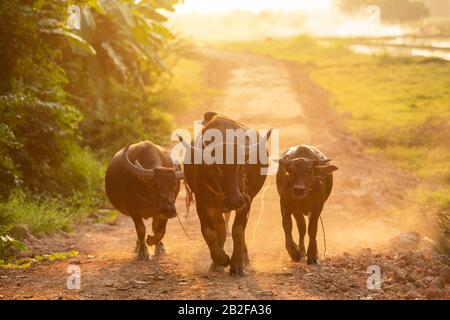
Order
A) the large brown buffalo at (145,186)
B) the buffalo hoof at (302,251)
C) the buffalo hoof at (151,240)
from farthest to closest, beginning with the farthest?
the buffalo hoof at (302,251) → the buffalo hoof at (151,240) → the large brown buffalo at (145,186)

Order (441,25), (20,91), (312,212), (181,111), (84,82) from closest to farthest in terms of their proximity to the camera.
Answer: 1. (312,212)
2. (20,91)
3. (84,82)
4. (181,111)
5. (441,25)

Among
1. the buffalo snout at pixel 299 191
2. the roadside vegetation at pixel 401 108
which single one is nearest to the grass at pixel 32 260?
the buffalo snout at pixel 299 191

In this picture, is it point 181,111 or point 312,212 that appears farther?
point 181,111

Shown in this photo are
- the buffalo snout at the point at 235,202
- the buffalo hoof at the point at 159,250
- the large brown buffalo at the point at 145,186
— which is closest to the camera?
the buffalo snout at the point at 235,202

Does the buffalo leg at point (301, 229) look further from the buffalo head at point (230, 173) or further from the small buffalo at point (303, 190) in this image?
the buffalo head at point (230, 173)

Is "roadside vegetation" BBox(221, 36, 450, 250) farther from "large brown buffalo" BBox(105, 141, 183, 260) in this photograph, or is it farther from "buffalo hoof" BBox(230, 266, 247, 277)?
"large brown buffalo" BBox(105, 141, 183, 260)

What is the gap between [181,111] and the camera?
26.5m

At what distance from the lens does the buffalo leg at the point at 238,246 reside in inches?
355

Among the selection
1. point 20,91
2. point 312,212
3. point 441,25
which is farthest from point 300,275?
point 441,25

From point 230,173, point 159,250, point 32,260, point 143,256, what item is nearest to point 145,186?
point 143,256

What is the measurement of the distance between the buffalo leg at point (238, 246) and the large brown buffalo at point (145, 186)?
879mm

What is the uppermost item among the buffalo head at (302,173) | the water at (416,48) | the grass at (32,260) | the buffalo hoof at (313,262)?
the water at (416,48)
